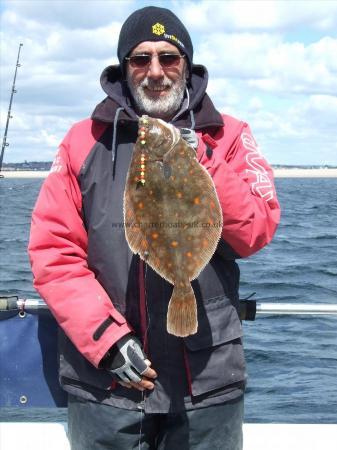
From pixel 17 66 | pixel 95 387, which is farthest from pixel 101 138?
pixel 17 66

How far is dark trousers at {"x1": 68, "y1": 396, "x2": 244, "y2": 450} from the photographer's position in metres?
2.99

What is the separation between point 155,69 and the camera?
3.04m

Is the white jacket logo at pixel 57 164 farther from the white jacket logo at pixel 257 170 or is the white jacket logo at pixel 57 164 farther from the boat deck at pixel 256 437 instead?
the boat deck at pixel 256 437

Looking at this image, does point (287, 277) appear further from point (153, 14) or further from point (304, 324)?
point (153, 14)

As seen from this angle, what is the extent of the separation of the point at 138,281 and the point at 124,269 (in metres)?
0.08

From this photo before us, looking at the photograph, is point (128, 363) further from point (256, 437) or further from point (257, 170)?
point (256, 437)

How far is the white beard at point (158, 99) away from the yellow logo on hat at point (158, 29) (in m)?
0.22

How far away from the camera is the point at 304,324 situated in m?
9.24

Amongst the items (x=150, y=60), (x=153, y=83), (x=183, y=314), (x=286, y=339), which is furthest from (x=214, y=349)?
(x=286, y=339)

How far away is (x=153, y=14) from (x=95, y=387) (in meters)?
1.72

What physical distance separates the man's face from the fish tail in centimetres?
86

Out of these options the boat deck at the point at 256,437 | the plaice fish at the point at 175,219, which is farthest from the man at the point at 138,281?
the boat deck at the point at 256,437

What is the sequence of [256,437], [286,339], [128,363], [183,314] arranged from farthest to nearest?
[286,339] → [256,437] → [128,363] → [183,314]

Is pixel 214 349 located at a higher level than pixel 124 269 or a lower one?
lower
